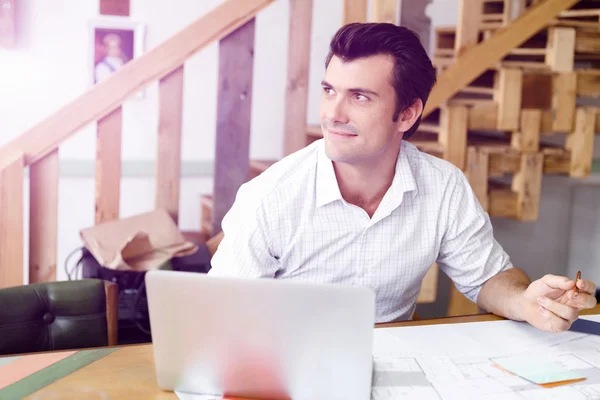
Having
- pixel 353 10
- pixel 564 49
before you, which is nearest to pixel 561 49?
pixel 564 49

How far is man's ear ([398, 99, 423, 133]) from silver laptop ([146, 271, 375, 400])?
822 mm

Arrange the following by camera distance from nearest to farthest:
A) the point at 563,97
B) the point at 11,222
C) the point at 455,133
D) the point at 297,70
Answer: the point at 11,222 < the point at 297,70 < the point at 455,133 < the point at 563,97

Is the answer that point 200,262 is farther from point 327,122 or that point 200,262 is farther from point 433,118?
point 433,118

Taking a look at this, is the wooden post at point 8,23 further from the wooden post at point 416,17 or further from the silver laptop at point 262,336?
the silver laptop at point 262,336

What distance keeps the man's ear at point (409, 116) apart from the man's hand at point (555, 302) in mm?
500

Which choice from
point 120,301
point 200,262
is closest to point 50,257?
point 120,301

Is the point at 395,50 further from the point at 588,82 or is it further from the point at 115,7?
the point at 115,7

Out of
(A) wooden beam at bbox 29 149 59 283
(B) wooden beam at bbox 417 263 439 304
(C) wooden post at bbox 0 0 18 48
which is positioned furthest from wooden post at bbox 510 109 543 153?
(C) wooden post at bbox 0 0 18 48

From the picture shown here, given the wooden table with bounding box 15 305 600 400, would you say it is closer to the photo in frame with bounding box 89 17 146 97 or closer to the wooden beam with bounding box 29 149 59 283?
the wooden beam with bounding box 29 149 59 283

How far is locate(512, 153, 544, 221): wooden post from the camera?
9.45ft

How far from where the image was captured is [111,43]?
11.2 ft

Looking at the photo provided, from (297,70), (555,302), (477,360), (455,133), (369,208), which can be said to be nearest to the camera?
(477,360)

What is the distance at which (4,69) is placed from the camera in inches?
129

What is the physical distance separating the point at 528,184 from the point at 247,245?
1733 mm
